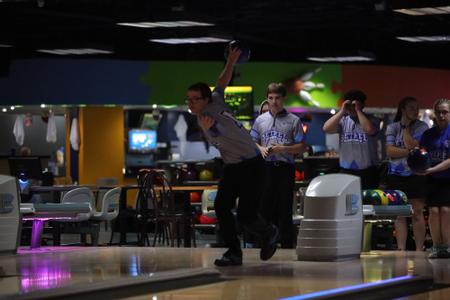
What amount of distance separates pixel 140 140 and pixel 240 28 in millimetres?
3162

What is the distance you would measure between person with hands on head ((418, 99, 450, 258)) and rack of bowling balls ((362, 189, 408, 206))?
310 millimetres

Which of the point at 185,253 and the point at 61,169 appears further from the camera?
the point at 61,169

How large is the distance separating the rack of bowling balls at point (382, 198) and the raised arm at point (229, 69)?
1.95 meters

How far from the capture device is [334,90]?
68.0 ft

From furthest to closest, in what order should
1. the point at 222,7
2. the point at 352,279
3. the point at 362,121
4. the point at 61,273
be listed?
the point at 222,7 < the point at 362,121 < the point at 61,273 < the point at 352,279

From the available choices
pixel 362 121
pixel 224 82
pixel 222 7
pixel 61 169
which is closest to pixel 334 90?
pixel 222 7

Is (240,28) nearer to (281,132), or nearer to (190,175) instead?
(190,175)

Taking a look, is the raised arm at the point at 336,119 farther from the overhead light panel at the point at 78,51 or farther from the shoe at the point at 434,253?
the overhead light panel at the point at 78,51

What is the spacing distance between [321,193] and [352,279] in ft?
4.99

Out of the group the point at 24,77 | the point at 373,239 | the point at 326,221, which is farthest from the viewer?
the point at 24,77

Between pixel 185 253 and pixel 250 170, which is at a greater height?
pixel 250 170

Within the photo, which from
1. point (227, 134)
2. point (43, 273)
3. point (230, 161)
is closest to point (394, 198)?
point (230, 161)

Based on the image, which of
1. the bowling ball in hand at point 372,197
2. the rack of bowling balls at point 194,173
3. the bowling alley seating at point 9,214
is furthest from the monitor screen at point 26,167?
the bowling ball in hand at point 372,197

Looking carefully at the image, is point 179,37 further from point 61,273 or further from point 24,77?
point 61,273
